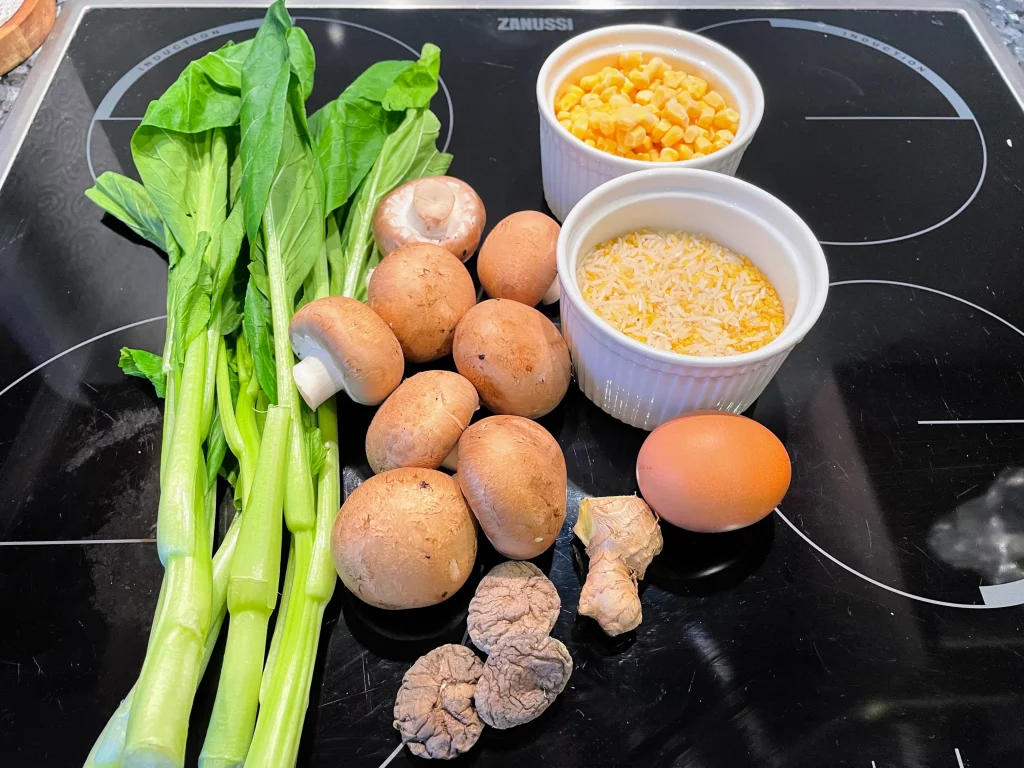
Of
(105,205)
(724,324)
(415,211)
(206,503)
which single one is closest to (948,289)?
(724,324)

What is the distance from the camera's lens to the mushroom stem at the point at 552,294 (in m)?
1.07

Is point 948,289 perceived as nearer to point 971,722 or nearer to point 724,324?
point 724,324

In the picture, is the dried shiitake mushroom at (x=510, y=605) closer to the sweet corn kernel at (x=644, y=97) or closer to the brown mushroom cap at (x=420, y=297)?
the brown mushroom cap at (x=420, y=297)

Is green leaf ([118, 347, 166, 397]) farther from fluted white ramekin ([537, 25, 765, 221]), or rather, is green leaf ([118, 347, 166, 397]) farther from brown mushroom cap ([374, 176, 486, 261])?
fluted white ramekin ([537, 25, 765, 221])

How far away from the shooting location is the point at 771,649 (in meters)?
0.87

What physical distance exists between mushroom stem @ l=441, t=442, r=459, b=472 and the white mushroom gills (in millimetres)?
175

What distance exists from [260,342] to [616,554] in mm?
544

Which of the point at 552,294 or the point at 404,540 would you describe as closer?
the point at 404,540

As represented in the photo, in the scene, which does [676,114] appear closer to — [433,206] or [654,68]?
[654,68]

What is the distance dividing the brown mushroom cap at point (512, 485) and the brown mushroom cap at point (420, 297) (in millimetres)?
180

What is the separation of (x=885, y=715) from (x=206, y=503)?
866 millimetres

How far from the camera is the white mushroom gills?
0.93m

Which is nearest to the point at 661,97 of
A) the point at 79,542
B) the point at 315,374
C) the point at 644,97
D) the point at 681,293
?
the point at 644,97

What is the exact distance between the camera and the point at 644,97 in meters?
1.15
